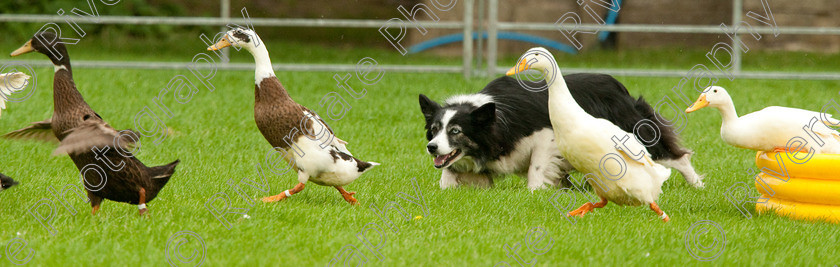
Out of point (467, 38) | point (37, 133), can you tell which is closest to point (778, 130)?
point (37, 133)

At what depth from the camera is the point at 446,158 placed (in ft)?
17.3

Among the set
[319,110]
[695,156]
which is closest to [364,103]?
[319,110]

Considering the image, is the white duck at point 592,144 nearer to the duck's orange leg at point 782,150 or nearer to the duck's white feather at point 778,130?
the duck's white feather at point 778,130

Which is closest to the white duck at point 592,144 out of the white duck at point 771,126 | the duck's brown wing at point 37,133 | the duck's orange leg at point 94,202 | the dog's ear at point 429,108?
the white duck at point 771,126

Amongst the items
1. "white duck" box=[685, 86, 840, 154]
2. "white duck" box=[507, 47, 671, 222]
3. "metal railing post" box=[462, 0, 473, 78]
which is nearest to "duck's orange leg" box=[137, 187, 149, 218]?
"white duck" box=[507, 47, 671, 222]

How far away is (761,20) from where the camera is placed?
41.4 feet

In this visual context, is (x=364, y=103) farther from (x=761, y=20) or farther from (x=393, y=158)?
(x=761, y=20)

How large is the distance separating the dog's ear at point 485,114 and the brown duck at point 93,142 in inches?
74.1

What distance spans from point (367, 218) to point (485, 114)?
1.21 m

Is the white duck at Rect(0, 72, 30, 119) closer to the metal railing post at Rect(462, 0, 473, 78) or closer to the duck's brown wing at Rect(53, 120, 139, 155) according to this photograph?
the duck's brown wing at Rect(53, 120, 139, 155)

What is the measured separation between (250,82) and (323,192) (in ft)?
17.9

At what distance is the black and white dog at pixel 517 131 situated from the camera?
5.27m

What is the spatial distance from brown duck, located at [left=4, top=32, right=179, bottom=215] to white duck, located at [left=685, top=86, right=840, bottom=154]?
98.3 inches

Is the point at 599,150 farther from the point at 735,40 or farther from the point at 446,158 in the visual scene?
the point at 735,40
